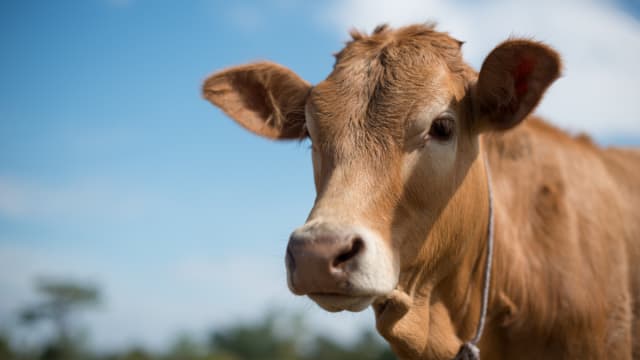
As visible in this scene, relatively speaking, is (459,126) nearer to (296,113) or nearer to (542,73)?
(542,73)

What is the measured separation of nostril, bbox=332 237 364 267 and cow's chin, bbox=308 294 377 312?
206 millimetres

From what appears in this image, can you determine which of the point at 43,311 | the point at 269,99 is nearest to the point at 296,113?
the point at 269,99

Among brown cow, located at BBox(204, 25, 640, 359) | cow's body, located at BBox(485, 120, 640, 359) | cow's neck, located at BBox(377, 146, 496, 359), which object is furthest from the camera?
cow's body, located at BBox(485, 120, 640, 359)

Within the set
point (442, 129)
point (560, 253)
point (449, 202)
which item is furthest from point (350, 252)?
point (560, 253)

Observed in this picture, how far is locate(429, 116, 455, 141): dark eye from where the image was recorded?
4.55 metres

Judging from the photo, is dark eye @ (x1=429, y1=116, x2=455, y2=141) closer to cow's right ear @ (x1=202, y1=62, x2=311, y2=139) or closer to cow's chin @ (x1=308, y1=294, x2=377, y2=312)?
cow's chin @ (x1=308, y1=294, x2=377, y2=312)

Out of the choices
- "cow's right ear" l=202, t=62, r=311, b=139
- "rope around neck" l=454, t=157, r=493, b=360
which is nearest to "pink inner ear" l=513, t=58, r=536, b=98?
"rope around neck" l=454, t=157, r=493, b=360

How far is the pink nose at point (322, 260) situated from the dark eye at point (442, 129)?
1.15m

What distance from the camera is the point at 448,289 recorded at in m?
5.07

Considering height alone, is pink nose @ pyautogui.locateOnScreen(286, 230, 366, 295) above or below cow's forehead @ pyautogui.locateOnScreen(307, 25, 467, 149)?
below

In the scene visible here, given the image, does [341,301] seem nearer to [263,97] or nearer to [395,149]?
[395,149]

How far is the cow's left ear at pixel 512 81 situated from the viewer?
4.74m

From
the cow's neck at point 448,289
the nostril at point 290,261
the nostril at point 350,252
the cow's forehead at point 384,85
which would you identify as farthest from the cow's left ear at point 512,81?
the nostril at point 290,261

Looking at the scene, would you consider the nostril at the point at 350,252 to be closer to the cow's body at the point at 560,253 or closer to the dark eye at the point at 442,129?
Result: the dark eye at the point at 442,129
